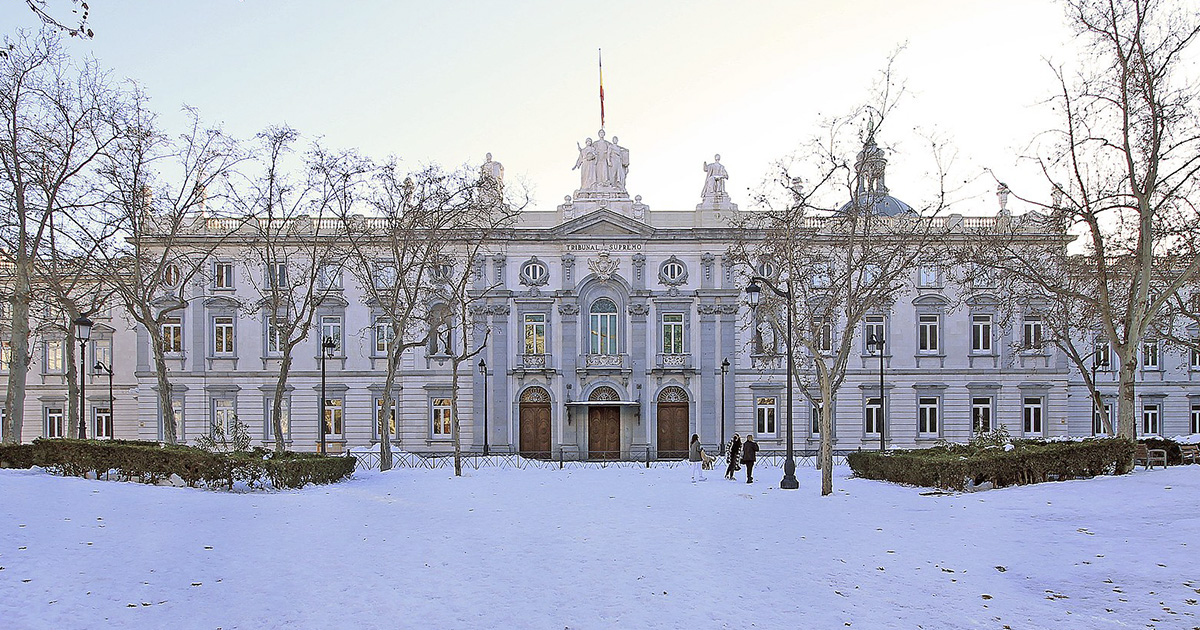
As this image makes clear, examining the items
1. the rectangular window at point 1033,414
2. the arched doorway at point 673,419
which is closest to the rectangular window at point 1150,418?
the rectangular window at point 1033,414

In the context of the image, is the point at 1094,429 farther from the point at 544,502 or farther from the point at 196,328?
the point at 196,328

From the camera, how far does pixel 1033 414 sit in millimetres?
43344

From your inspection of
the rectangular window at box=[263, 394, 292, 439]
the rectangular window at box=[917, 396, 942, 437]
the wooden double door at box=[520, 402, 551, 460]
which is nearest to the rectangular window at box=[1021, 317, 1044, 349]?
the rectangular window at box=[917, 396, 942, 437]

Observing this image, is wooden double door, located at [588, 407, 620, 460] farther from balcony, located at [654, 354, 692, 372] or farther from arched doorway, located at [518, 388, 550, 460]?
balcony, located at [654, 354, 692, 372]

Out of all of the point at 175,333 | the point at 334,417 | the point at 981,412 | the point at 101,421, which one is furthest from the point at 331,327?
the point at 981,412

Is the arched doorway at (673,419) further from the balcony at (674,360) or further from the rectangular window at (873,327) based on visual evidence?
the rectangular window at (873,327)

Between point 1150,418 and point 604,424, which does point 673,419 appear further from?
point 1150,418

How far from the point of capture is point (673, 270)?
1719 inches

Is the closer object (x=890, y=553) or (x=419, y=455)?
(x=890, y=553)

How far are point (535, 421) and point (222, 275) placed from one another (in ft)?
57.0

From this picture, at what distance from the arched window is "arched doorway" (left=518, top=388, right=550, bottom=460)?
12.0ft

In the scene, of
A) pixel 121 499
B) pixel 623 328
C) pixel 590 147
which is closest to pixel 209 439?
pixel 121 499

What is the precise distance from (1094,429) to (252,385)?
139 feet

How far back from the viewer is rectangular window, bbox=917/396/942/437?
142 feet
